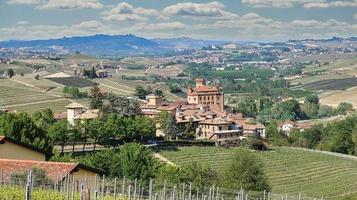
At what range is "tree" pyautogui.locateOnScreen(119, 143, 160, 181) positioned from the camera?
3844 cm

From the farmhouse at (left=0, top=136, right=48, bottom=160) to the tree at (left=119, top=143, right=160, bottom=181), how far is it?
13847mm

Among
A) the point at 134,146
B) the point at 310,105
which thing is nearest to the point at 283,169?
the point at 134,146

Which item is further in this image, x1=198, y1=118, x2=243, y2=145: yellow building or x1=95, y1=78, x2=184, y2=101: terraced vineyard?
x1=95, y1=78, x2=184, y2=101: terraced vineyard

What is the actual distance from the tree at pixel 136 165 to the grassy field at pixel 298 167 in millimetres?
11707

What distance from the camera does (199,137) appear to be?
79.3 metres

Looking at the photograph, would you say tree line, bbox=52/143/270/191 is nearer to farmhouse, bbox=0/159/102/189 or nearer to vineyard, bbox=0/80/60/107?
farmhouse, bbox=0/159/102/189

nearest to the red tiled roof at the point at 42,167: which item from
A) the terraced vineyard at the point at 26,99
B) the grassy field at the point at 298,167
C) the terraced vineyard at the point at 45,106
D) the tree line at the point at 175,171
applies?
the tree line at the point at 175,171

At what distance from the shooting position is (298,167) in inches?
2361

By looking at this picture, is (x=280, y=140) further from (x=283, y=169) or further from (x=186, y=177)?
(x=186, y=177)

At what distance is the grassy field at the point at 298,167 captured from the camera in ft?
167

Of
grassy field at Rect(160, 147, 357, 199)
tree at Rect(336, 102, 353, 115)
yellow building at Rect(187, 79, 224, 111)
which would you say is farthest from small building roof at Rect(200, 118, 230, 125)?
tree at Rect(336, 102, 353, 115)

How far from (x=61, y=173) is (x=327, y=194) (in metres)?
31.7

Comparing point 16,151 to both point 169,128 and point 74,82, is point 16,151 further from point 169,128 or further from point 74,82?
point 74,82

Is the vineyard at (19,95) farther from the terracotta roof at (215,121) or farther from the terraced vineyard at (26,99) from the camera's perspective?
the terracotta roof at (215,121)
